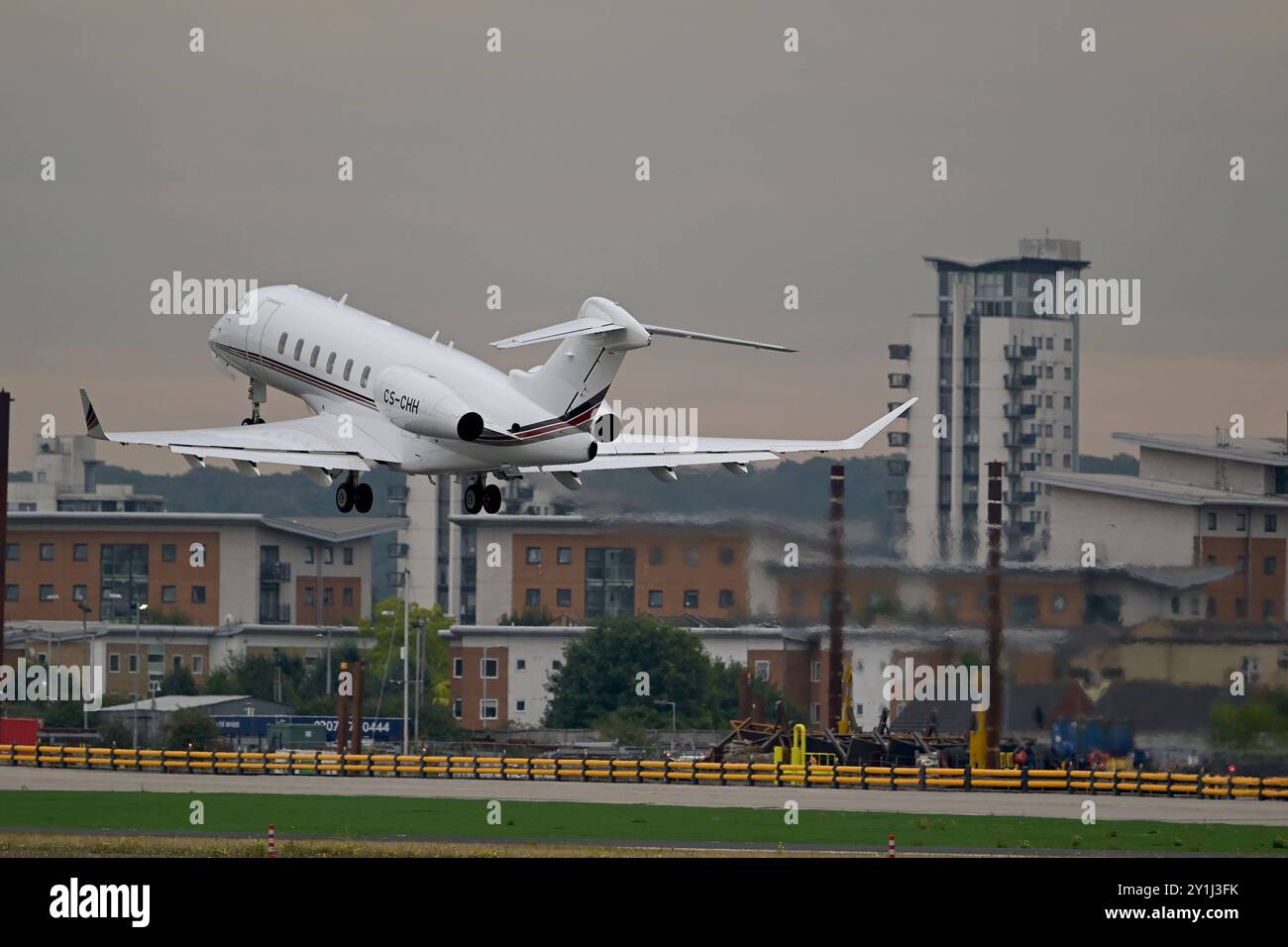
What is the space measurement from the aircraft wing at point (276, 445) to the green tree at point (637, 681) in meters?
36.6

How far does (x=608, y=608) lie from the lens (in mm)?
101125

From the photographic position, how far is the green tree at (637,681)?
316 ft

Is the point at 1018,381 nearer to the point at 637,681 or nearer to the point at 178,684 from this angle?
the point at 178,684

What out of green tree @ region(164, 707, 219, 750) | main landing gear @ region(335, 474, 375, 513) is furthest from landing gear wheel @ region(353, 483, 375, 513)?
green tree @ region(164, 707, 219, 750)

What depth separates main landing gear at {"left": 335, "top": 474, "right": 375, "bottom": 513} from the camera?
5888cm

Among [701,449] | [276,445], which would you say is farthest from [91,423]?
[701,449]

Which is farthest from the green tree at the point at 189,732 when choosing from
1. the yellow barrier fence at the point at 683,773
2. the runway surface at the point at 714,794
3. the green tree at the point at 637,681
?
the runway surface at the point at 714,794

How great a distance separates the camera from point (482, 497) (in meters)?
57.4

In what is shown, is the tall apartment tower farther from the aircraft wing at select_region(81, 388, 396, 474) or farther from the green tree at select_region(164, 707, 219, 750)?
the aircraft wing at select_region(81, 388, 396, 474)

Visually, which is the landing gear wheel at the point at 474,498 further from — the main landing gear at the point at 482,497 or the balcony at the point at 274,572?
the balcony at the point at 274,572

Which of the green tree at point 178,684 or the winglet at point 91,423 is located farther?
the green tree at point 178,684

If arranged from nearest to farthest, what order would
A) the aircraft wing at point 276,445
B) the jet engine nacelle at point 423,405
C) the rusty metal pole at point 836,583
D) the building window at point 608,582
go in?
the jet engine nacelle at point 423,405 < the aircraft wing at point 276,445 < the rusty metal pole at point 836,583 < the building window at point 608,582

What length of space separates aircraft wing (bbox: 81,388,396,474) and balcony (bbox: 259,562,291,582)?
226 feet
